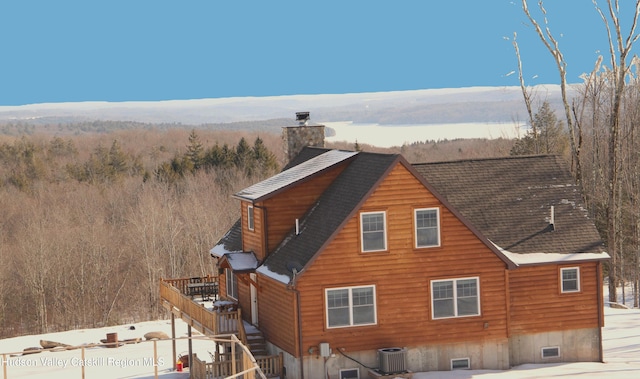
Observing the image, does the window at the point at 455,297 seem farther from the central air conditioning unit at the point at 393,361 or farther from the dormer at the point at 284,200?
the dormer at the point at 284,200

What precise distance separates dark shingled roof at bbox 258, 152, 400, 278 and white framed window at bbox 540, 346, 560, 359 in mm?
7902

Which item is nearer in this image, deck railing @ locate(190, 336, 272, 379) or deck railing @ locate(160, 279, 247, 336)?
deck railing @ locate(190, 336, 272, 379)

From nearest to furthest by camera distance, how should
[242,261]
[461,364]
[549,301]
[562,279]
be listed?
[461,364]
[549,301]
[562,279]
[242,261]

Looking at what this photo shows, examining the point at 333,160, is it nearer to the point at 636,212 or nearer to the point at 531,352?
the point at 531,352

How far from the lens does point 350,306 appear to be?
2872 centimetres

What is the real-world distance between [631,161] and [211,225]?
32249 millimetres

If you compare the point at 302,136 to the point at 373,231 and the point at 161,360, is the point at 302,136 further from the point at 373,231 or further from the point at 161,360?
the point at 161,360

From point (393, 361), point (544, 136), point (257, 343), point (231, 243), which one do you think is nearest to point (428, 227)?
point (393, 361)

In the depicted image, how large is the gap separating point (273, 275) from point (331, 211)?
2.61 meters

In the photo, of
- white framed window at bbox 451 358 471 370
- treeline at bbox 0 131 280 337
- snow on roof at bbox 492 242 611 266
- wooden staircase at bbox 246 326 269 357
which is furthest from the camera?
treeline at bbox 0 131 280 337

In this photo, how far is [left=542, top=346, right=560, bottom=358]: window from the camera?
1216 inches

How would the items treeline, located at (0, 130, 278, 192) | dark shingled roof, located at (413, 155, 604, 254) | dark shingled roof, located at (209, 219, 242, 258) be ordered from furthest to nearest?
treeline, located at (0, 130, 278, 192) < dark shingled roof, located at (209, 219, 242, 258) < dark shingled roof, located at (413, 155, 604, 254)

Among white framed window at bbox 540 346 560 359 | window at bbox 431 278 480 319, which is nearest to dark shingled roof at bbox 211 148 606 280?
window at bbox 431 278 480 319

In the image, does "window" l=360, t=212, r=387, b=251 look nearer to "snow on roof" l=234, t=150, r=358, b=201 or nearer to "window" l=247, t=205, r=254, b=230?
"snow on roof" l=234, t=150, r=358, b=201
